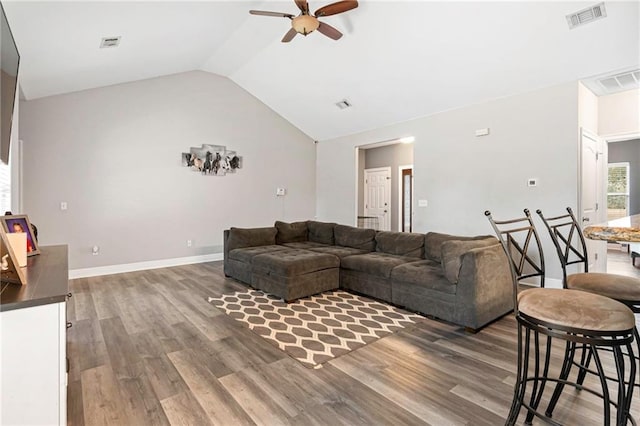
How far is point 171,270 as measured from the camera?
549 cm

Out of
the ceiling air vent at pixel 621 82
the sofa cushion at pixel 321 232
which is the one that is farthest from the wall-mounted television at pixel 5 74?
the ceiling air vent at pixel 621 82

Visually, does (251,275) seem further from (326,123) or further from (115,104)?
(326,123)

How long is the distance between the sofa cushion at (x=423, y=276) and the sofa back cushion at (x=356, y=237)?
3.39ft

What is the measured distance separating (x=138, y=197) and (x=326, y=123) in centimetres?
406

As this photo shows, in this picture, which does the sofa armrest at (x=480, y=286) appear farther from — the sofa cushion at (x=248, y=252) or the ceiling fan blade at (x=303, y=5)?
the ceiling fan blade at (x=303, y=5)

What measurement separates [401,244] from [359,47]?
116 inches

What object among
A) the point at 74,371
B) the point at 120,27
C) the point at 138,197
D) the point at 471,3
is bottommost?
the point at 74,371

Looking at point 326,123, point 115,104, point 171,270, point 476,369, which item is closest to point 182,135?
point 115,104

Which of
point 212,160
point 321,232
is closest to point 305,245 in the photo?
point 321,232

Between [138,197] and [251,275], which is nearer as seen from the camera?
[251,275]

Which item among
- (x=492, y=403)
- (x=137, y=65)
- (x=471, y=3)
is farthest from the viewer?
(x=137, y=65)

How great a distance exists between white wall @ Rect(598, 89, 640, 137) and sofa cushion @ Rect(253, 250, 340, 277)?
441 cm

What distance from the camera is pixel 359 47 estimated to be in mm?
4711

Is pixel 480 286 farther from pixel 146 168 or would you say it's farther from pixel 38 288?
pixel 146 168
